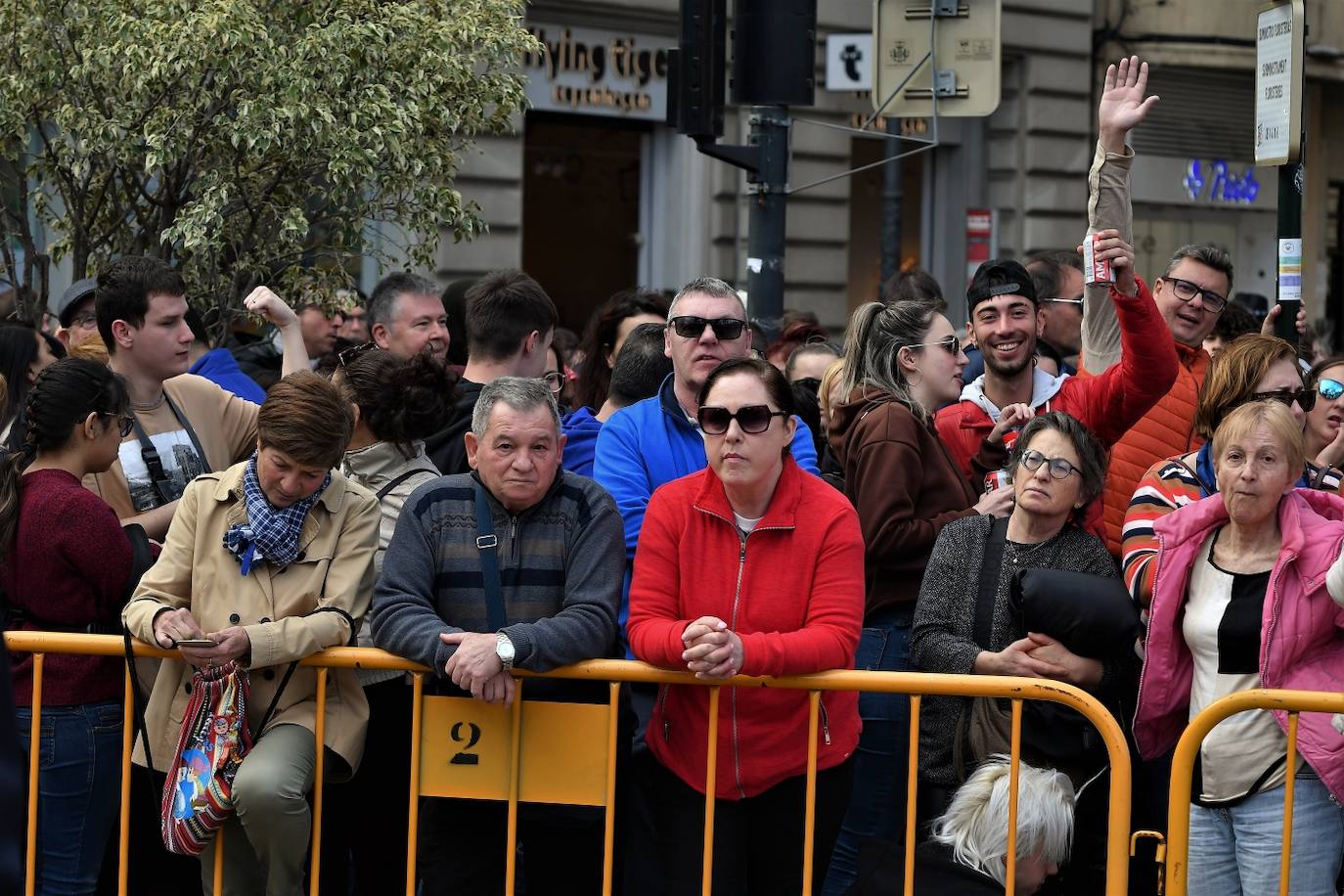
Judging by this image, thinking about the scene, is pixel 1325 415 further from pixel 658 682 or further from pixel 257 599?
pixel 257 599

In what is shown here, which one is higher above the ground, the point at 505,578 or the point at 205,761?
the point at 505,578

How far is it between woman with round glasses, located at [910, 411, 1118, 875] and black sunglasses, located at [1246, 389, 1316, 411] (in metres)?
0.48

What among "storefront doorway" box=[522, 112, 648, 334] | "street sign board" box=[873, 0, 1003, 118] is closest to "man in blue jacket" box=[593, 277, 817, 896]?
"street sign board" box=[873, 0, 1003, 118]

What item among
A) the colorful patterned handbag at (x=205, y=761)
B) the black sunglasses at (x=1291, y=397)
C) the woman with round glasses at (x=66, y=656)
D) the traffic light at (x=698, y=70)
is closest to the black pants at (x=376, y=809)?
the colorful patterned handbag at (x=205, y=761)

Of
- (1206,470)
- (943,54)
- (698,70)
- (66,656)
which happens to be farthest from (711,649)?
(943,54)

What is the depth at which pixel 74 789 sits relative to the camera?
14.6 feet

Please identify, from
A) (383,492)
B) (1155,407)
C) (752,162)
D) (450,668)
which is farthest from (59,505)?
(752,162)

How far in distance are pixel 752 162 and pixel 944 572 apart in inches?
139

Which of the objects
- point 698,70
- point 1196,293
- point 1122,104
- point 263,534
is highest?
point 698,70

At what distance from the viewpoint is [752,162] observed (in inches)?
306

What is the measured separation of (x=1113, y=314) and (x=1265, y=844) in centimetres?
180

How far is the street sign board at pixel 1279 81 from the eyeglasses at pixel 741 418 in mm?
3197

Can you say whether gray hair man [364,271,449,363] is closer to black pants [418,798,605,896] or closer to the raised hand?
black pants [418,798,605,896]

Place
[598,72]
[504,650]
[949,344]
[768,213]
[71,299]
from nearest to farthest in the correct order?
[504,650] < [949,344] < [71,299] < [768,213] < [598,72]
